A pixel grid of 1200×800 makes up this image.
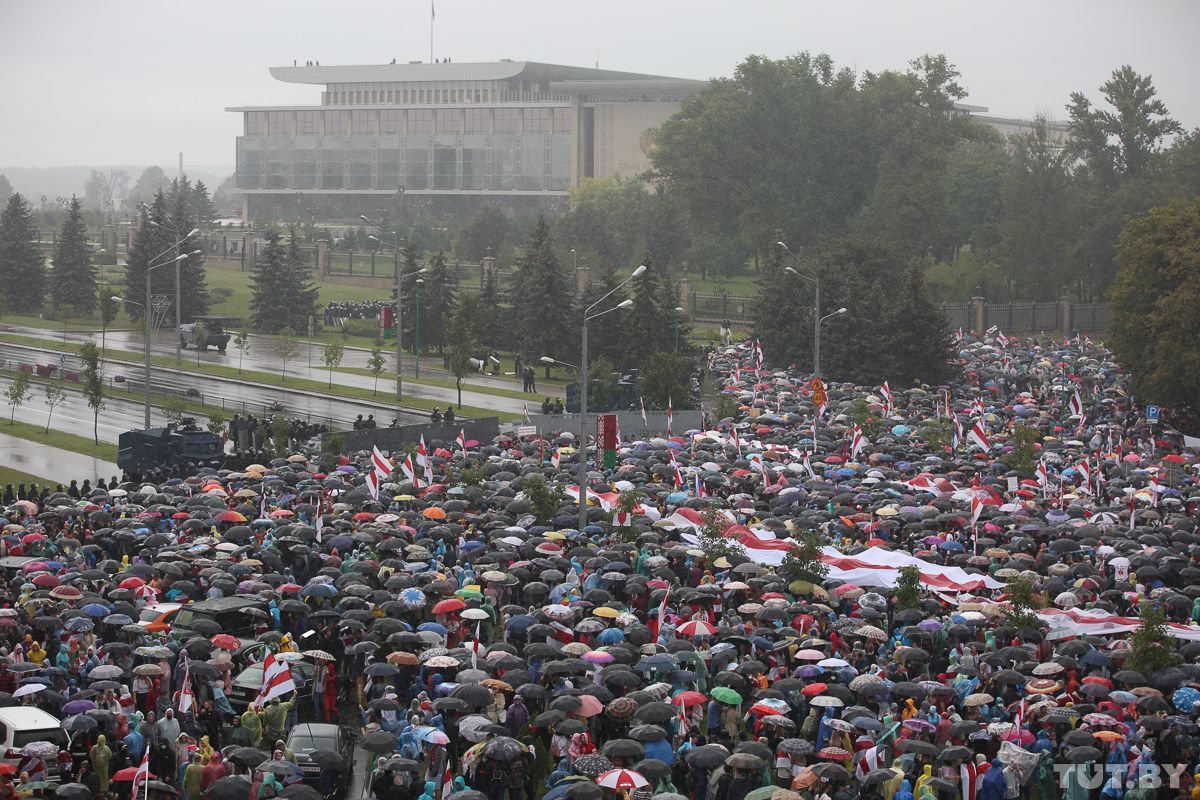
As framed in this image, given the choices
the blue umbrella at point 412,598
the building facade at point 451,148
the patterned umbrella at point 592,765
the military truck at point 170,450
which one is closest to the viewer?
the patterned umbrella at point 592,765

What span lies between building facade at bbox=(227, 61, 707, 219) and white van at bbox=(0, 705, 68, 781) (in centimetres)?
12891

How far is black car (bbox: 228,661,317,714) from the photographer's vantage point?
57.5ft

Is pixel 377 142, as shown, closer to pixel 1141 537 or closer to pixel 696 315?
pixel 696 315

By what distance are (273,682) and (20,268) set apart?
74007 millimetres

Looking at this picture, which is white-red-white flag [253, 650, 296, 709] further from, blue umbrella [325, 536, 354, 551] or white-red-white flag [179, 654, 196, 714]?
blue umbrella [325, 536, 354, 551]

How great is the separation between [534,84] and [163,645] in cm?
15165

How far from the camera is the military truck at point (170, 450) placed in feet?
120

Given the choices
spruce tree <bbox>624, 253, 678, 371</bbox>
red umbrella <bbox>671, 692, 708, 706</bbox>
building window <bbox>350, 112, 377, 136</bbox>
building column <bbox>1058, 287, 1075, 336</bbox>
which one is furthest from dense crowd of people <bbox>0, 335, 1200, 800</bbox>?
building window <bbox>350, 112, 377, 136</bbox>

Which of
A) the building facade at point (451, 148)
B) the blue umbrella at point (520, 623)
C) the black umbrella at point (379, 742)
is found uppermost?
the building facade at point (451, 148)

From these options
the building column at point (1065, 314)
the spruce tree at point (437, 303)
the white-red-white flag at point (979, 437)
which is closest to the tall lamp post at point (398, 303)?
the spruce tree at point (437, 303)

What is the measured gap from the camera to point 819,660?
59.4ft

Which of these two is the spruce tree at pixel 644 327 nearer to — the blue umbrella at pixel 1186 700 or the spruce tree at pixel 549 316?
the spruce tree at pixel 549 316

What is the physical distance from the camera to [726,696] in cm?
1677

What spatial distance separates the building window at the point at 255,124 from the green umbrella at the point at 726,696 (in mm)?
148918
